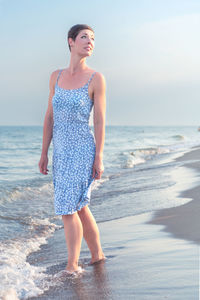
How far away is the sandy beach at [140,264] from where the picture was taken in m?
2.60

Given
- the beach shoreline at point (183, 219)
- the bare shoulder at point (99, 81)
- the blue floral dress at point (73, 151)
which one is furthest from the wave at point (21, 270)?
the bare shoulder at point (99, 81)

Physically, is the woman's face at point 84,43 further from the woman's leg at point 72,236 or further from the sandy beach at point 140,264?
the sandy beach at point 140,264

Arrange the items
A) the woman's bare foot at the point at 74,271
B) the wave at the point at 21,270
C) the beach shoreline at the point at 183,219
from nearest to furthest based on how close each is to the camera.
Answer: the wave at the point at 21,270
the woman's bare foot at the point at 74,271
the beach shoreline at the point at 183,219

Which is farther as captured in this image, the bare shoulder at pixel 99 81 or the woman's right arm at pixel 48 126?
Answer: the woman's right arm at pixel 48 126

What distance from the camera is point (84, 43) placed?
10.6 ft

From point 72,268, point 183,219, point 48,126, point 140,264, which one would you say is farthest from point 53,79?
point 183,219

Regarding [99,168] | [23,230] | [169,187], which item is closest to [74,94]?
[99,168]

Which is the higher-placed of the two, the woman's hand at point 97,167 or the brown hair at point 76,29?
the brown hair at point 76,29

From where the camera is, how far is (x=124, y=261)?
329 cm

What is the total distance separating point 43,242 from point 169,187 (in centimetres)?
332

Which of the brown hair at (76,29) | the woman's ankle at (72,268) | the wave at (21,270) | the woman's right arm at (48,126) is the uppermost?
the brown hair at (76,29)

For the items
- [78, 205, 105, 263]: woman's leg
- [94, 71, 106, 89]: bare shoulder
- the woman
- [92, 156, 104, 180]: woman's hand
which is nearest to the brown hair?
the woman

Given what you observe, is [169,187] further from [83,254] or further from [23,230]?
[83,254]

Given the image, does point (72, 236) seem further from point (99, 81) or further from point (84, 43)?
A: point (84, 43)
